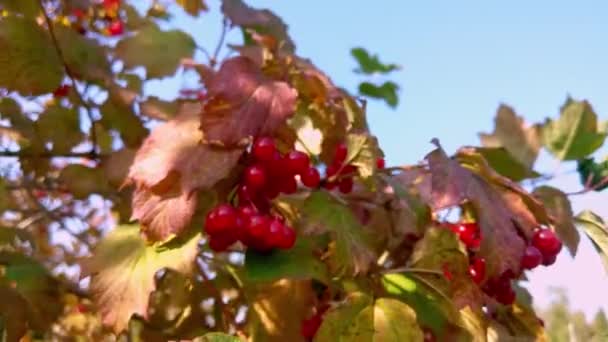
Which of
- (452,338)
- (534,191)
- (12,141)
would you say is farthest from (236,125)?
(12,141)

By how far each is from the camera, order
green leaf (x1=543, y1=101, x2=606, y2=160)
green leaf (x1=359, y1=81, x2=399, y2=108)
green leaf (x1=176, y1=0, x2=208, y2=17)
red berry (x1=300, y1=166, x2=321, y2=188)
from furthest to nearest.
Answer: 1. green leaf (x1=359, y1=81, x2=399, y2=108)
2. green leaf (x1=176, y1=0, x2=208, y2=17)
3. green leaf (x1=543, y1=101, x2=606, y2=160)
4. red berry (x1=300, y1=166, x2=321, y2=188)

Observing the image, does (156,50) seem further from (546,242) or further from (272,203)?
(546,242)

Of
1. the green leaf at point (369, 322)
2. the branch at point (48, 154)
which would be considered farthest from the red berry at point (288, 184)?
the branch at point (48, 154)

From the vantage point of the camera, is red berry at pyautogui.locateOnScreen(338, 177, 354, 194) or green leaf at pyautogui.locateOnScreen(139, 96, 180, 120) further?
green leaf at pyautogui.locateOnScreen(139, 96, 180, 120)

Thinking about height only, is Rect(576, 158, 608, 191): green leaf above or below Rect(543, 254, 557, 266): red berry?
above

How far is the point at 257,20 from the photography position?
1.68 m

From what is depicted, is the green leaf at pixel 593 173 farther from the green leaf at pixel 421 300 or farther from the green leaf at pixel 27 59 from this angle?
the green leaf at pixel 27 59

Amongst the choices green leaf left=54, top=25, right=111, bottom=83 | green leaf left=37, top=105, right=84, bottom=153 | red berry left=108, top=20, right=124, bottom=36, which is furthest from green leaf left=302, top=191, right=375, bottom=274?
red berry left=108, top=20, right=124, bottom=36

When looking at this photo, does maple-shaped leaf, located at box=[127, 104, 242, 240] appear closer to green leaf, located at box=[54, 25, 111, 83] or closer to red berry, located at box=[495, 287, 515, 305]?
green leaf, located at box=[54, 25, 111, 83]

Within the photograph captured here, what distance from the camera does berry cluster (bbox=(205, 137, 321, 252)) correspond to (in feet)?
3.95

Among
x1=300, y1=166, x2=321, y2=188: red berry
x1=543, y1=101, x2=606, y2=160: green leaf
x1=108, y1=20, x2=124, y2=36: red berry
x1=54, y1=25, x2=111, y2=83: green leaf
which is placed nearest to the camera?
x1=300, y1=166, x2=321, y2=188: red berry

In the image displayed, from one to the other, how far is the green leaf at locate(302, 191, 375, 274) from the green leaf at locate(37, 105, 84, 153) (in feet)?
2.80

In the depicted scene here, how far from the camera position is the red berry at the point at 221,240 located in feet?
4.07

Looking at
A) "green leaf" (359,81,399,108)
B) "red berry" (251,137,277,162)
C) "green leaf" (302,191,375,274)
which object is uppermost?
"green leaf" (359,81,399,108)
